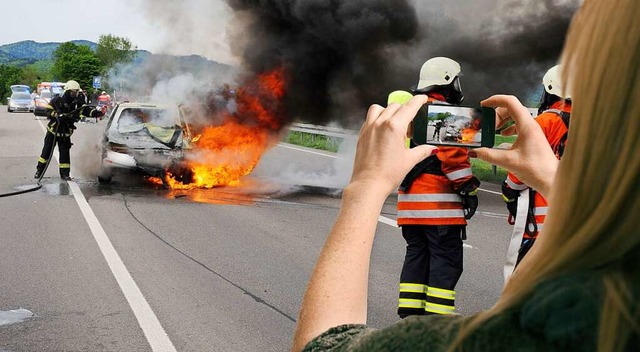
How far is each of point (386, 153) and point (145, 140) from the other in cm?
1177

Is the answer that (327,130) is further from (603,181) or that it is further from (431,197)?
(603,181)

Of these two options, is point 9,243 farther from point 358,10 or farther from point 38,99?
point 38,99

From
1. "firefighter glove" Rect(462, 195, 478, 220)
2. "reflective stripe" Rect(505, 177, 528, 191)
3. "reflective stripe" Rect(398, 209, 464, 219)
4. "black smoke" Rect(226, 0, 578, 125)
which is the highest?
"black smoke" Rect(226, 0, 578, 125)

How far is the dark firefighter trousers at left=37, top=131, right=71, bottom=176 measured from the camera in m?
13.3

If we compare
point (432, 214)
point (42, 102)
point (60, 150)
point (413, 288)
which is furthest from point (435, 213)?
point (42, 102)

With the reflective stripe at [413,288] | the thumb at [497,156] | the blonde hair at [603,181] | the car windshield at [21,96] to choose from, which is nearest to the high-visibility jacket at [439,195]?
the reflective stripe at [413,288]

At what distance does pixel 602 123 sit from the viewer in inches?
29.3

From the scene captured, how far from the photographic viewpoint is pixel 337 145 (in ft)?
70.1

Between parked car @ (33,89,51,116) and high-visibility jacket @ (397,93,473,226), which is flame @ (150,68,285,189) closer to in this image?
high-visibility jacket @ (397,93,473,226)

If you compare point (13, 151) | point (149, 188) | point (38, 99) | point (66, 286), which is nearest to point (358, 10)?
point (149, 188)

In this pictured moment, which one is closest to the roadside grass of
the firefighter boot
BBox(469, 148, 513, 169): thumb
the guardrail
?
the guardrail

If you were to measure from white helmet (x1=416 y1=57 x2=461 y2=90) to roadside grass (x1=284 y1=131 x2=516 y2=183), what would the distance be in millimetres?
9719

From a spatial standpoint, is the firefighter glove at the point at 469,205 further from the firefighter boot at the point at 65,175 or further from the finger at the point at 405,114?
the firefighter boot at the point at 65,175

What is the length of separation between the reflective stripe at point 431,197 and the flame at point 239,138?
7937 millimetres
